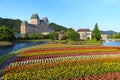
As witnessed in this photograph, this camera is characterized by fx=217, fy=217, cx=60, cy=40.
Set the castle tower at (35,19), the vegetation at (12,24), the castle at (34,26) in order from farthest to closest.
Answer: the castle tower at (35,19) < the vegetation at (12,24) < the castle at (34,26)

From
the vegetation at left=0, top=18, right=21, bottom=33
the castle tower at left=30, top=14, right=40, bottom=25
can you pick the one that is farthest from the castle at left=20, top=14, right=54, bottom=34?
the vegetation at left=0, top=18, right=21, bottom=33

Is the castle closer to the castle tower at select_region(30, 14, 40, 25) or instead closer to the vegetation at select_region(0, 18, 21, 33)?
the castle tower at select_region(30, 14, 40, 25)

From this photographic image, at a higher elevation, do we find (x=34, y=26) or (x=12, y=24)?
(x=12, y=24)

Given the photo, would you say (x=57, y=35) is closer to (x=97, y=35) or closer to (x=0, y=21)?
(x=97, y=35)

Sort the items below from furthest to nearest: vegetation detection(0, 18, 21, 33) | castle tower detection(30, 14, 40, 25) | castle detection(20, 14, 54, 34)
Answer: castle tower detection(30, 14, 40, 25) → vegetation detection(0, 18, 21, 33) → castle detection(20, 14, 54, 34)

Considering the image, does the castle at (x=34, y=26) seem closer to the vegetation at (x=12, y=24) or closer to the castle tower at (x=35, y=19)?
the castle tower at (x=35, y=19)

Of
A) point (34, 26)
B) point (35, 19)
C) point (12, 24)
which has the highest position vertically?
point (35, 19)

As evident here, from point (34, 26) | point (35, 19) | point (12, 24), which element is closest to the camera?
point (34, 26)

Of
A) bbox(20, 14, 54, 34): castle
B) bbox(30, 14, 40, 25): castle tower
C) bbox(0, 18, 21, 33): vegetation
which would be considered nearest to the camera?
bbox(20, 14, 54, 34): castle

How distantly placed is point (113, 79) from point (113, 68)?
158 inches

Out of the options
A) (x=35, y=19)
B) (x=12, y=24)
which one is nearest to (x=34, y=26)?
(x=35, y=19)

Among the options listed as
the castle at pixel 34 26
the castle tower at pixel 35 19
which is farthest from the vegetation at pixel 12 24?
the castle tower at pixel 35 19

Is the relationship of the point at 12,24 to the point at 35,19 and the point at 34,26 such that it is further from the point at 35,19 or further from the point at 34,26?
the point at 35,19

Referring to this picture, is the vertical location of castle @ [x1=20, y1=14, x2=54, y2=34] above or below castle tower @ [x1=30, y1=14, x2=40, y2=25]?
below
